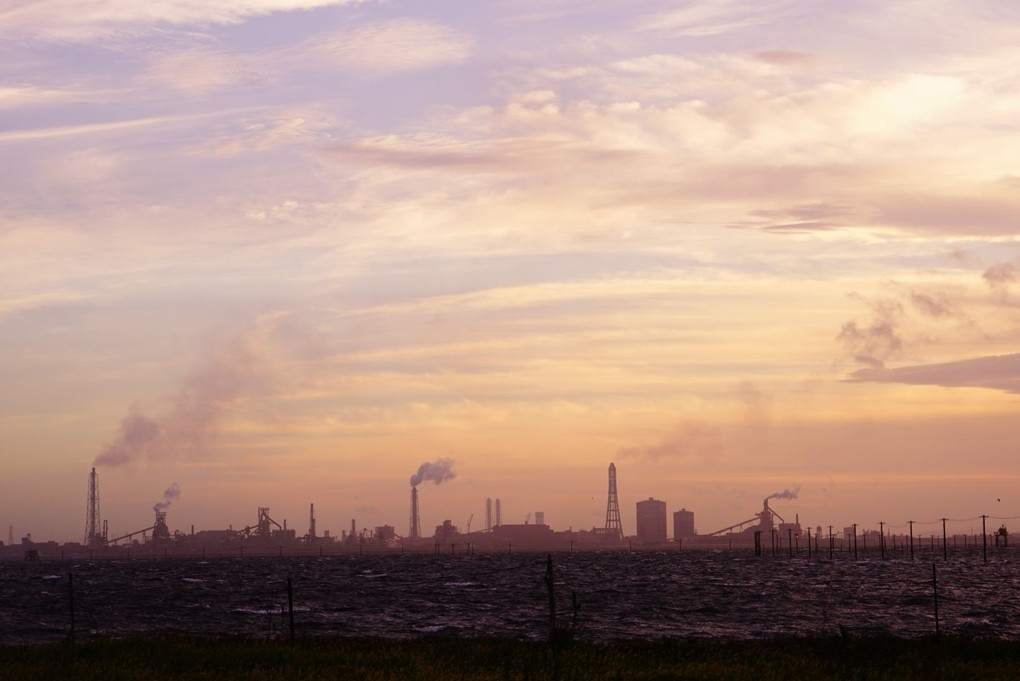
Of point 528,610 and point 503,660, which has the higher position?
point 503,660

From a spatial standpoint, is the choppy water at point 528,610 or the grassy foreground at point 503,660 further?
the choppy water at point 528,610

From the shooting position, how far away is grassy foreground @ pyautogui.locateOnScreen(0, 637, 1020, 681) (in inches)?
1060

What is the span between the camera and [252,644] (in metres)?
32.8

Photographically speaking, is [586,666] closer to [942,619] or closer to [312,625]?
Result: [312,625]

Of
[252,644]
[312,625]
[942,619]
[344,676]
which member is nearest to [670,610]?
[942,619]

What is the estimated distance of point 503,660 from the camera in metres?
29.1

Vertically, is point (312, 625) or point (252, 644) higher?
point (252, 644)

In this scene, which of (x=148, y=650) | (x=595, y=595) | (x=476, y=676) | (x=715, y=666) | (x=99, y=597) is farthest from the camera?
(x=99, y=597)

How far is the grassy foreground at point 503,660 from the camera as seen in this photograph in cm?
2692

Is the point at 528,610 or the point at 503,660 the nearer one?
the point at 503,660

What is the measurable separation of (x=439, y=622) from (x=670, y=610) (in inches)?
706

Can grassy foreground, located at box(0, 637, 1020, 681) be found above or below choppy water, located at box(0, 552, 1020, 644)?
above

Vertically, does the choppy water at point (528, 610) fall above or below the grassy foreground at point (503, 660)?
below

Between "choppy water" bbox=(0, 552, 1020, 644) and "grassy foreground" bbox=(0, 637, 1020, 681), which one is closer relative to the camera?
"grassy foreground" bbox=(0, 637, 1020, 681)
